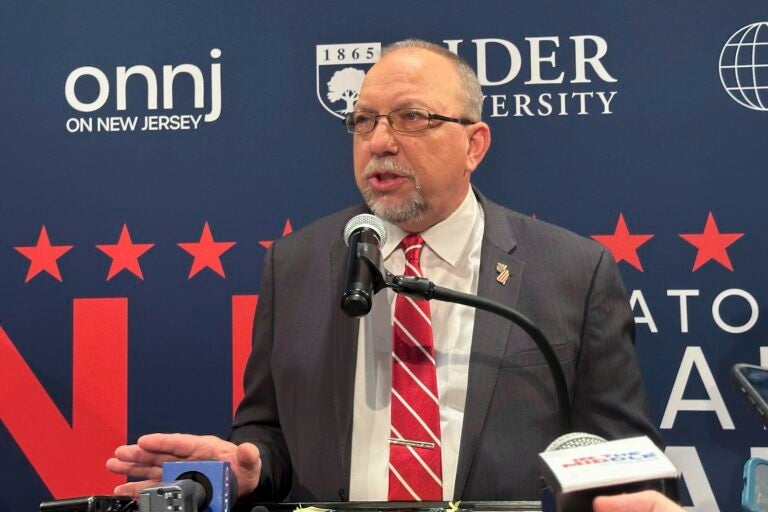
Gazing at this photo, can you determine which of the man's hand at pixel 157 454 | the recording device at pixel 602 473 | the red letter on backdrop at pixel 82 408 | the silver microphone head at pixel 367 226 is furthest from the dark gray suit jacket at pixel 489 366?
the recording device at pixel 602 473

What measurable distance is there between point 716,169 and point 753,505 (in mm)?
1523

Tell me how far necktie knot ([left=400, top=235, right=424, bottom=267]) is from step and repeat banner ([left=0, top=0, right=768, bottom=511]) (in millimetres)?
554

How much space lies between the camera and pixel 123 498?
1.48 meters

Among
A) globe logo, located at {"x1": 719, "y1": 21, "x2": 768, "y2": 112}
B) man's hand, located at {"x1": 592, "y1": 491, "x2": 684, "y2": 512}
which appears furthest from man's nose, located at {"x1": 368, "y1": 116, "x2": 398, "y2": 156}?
man's hand, located at {"x1": 592, "y1": 491, "x2": 684, "y2": 512}

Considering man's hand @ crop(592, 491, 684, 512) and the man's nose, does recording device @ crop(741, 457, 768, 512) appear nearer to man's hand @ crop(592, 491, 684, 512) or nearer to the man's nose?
man's hand @ crop(592, 491, 684, 512)

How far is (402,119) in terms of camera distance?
2.33 m

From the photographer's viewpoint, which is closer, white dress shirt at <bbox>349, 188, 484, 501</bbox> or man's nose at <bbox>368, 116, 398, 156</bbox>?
white dress shirt at <bbox>349, 188, 484, 501</bbox>

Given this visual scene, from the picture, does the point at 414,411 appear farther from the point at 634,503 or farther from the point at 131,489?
the point at 634,503

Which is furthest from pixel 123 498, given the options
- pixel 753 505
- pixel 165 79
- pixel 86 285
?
pixel 165 79

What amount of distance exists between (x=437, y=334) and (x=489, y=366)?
0.54 ft

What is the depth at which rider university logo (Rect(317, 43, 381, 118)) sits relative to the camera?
2906mm

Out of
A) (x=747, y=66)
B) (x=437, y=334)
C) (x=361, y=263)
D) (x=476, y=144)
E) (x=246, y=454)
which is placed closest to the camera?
(x=361, y=263)

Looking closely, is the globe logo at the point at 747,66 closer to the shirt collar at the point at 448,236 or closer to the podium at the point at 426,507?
the shirt collar at the point at 448,236

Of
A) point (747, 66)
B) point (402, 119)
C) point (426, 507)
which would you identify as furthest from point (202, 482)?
point (747, 66)
